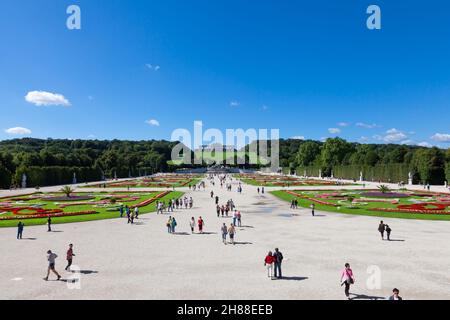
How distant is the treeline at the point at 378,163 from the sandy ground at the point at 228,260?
51.7 m

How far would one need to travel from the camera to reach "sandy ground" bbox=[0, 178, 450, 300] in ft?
36.6

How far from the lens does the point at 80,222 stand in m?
25.8

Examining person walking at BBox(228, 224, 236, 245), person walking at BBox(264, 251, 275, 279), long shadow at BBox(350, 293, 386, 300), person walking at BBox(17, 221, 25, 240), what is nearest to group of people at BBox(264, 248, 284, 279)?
person walking at BBox(264, 251, 275, 279)

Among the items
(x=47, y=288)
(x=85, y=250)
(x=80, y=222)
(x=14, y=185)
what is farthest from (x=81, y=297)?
(x=14, y=185)

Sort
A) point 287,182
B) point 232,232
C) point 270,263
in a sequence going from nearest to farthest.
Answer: point 270,263 < point 232,232 < point 287,182

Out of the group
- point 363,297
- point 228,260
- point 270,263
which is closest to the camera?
point 363,297

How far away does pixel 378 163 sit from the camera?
99.4 meters

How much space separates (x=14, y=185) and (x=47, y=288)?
63.7 metres

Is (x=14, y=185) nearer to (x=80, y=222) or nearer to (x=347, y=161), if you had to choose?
(x=80, y=222)

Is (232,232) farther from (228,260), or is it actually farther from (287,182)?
(287,182)

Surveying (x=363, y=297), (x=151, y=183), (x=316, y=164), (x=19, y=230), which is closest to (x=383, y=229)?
(x=363, y=297)

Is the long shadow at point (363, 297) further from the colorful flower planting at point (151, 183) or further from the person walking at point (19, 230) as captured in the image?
the colorful flower planting at point (151, 183)

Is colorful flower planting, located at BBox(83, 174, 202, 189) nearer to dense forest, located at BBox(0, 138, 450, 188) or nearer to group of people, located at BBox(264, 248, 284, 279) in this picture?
dense forest, located at BBox(0, 138, 450, 188)

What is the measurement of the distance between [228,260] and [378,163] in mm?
95412
